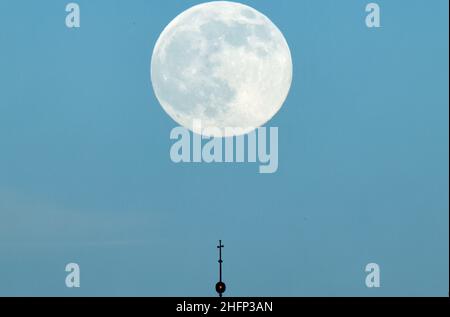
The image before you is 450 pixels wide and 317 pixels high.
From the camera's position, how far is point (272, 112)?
7619 centimetres

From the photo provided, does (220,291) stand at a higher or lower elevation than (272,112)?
lower
